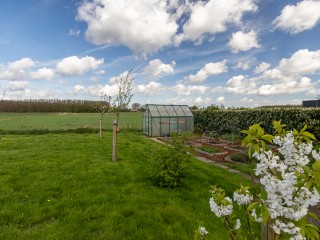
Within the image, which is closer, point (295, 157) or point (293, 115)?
point (295, 157)

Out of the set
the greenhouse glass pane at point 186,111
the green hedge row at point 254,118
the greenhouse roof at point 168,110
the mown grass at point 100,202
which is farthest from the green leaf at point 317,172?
the greenhouse glass pane at point 186,111

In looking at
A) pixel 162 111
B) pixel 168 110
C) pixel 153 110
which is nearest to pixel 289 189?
pixel 153 110

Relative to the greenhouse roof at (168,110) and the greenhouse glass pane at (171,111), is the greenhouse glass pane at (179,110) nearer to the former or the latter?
the greenhouse roof at (168,110)

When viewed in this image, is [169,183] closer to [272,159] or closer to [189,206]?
[189,206]

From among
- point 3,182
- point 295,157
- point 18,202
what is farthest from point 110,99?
point 295,157

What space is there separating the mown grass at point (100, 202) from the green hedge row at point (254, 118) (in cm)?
764

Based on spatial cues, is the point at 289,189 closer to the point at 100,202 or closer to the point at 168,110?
the point at 100,202

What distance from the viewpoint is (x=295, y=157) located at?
1792 millimetres

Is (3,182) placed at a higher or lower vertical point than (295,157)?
lower

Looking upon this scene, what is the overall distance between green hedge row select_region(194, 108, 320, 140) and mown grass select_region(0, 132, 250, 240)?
301 inches

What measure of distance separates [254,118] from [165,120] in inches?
315

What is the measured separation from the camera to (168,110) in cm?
2270

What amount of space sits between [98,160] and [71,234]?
5929 millimetres

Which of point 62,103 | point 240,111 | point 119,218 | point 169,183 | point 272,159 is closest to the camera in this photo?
point 272,159
